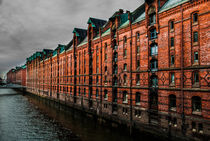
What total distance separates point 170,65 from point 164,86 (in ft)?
9.25

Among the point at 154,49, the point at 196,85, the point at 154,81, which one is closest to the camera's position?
the point at 196,85

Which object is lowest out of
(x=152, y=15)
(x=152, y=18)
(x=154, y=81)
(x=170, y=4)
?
(x=154, y=81)

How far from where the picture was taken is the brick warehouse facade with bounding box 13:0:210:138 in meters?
18.2

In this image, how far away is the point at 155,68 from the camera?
23078 mm

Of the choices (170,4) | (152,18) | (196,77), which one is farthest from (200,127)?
(170,4)

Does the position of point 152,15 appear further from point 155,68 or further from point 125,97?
point 125,97

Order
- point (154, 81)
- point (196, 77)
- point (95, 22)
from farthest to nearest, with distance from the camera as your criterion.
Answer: point (95, 22)
point (154, 81)
point (196, 77)

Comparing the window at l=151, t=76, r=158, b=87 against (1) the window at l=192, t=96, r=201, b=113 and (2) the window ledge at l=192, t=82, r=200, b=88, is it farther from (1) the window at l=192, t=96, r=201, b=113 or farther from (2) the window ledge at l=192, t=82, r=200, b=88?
(1) the window at l=192, t=96, r=201, b=113

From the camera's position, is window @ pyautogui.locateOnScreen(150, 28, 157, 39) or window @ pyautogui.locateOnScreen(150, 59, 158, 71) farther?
window @ pyautogui.locateOnScreen(150, 28, 157, 39)

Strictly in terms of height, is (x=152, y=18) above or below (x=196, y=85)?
above

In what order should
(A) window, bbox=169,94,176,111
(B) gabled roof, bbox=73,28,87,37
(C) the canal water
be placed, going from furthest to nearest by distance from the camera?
(B) gabled roof, bbox=73,28,87,37 → (C) the canal water → (A) window, bbox=169,94,176,111

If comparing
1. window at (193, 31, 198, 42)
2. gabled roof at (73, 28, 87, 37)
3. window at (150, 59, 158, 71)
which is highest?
gabled roof at (73, 28, 87, 37)

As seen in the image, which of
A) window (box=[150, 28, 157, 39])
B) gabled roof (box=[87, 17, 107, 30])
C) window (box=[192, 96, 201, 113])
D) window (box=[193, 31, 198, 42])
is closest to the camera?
window (box=[192, 96, 201, 113])

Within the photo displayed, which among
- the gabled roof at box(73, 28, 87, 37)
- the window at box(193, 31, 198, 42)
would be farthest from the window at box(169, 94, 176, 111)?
the gabled roof at box(73, 28, 87, 37)
